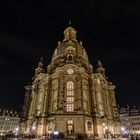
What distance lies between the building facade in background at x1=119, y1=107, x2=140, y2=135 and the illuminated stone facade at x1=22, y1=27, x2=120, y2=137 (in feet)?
141

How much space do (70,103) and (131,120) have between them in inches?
2683

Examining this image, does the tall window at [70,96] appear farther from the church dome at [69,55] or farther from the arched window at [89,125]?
the church dome at [69,55]

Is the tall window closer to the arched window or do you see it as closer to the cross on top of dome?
the arched window

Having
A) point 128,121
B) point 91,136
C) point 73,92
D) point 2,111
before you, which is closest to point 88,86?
point 73,92

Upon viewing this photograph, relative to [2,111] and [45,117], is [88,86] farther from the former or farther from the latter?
[2,111]

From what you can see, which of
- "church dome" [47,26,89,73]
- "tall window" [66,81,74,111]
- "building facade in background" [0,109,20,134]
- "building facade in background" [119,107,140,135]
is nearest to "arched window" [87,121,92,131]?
"tall window" [66,81,74,111]

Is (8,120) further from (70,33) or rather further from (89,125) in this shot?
(89,125)

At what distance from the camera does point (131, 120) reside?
4215 inches

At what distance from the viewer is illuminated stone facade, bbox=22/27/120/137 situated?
48719 mm

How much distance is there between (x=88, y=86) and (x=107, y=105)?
12.3 meters

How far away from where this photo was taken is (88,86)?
59.1 m

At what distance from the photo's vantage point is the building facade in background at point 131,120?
10262 centimetres

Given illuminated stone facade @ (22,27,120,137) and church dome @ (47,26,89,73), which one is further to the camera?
church dome @ (47,26,89,73)

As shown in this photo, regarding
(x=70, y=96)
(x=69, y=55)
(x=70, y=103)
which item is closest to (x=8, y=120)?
(x=69, y=55)
